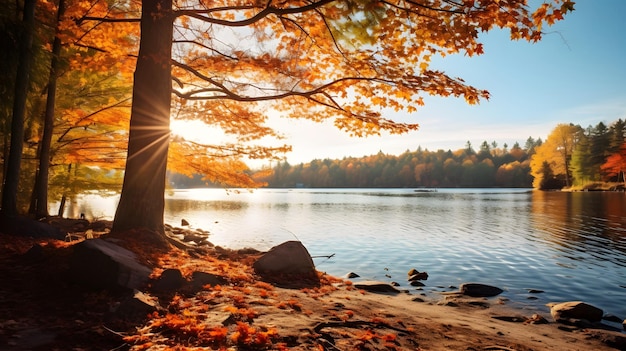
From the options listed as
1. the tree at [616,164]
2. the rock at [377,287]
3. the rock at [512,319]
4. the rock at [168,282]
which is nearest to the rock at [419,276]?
the rock at [377,287]

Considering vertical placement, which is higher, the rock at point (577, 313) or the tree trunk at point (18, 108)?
the tree trunk at point (18, 108)

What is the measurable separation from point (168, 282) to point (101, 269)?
97 centimetres

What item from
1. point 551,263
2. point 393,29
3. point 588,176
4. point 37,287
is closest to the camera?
point 37,287

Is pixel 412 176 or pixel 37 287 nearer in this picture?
pixel 37 287

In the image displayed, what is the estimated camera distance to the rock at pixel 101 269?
541 cm

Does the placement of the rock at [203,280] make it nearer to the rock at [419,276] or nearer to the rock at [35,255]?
the rock at [35,255]

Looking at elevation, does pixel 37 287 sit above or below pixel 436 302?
above

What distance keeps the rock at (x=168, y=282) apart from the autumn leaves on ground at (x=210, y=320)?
8 cm

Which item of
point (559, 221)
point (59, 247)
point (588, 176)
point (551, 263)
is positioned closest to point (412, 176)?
point (588, 176)

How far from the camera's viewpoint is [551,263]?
15.4 meters

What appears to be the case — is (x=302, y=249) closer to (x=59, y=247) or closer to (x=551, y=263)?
(x=59, y=247)

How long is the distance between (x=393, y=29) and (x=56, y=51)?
38.4 ft

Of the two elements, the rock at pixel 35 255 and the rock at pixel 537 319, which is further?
the rock at pixel 537 319

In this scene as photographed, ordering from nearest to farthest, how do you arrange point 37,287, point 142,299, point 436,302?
point 142,299 → point 37,287 → point 436,302
